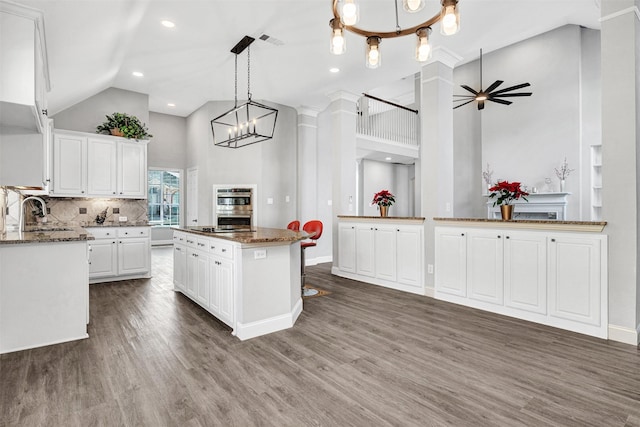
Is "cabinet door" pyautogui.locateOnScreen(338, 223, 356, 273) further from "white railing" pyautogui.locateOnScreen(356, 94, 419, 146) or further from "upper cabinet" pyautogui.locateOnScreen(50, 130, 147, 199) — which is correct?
"upper cabinet" pyautogui.locateOnScreen(50, 130, 147, 199)

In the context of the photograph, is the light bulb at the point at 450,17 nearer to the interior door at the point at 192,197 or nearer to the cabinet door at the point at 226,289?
the cabinet door at the point at 226,289

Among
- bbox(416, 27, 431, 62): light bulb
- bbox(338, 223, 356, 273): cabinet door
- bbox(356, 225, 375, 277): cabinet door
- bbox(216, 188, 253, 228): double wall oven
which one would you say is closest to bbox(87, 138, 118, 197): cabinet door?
bbox(216, 188, 253, 228): double wall oven

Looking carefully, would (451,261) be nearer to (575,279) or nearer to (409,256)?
(409,256)

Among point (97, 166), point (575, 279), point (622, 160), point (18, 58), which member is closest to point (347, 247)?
point (575, 279)

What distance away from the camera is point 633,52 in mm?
2807

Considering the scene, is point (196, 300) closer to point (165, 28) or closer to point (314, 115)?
point (165, 28)

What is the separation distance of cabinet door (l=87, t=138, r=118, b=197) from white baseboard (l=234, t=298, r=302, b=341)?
13.0 ft

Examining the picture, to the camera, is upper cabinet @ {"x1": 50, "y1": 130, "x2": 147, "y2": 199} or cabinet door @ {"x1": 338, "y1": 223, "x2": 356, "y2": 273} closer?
upper cabinet @ {"x1": 50, "y1": 130, "x2": 147, "y2": 199}

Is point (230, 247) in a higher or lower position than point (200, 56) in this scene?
lower

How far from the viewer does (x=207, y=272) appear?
354 cm

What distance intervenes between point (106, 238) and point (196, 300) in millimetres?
2431

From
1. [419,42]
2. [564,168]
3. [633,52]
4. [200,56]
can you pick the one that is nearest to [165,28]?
[200,56]

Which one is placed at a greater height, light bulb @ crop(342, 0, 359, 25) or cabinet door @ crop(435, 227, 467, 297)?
light bulb @ crop(342, 0, 359, 25)

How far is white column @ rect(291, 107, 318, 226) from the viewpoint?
6.99 meters
